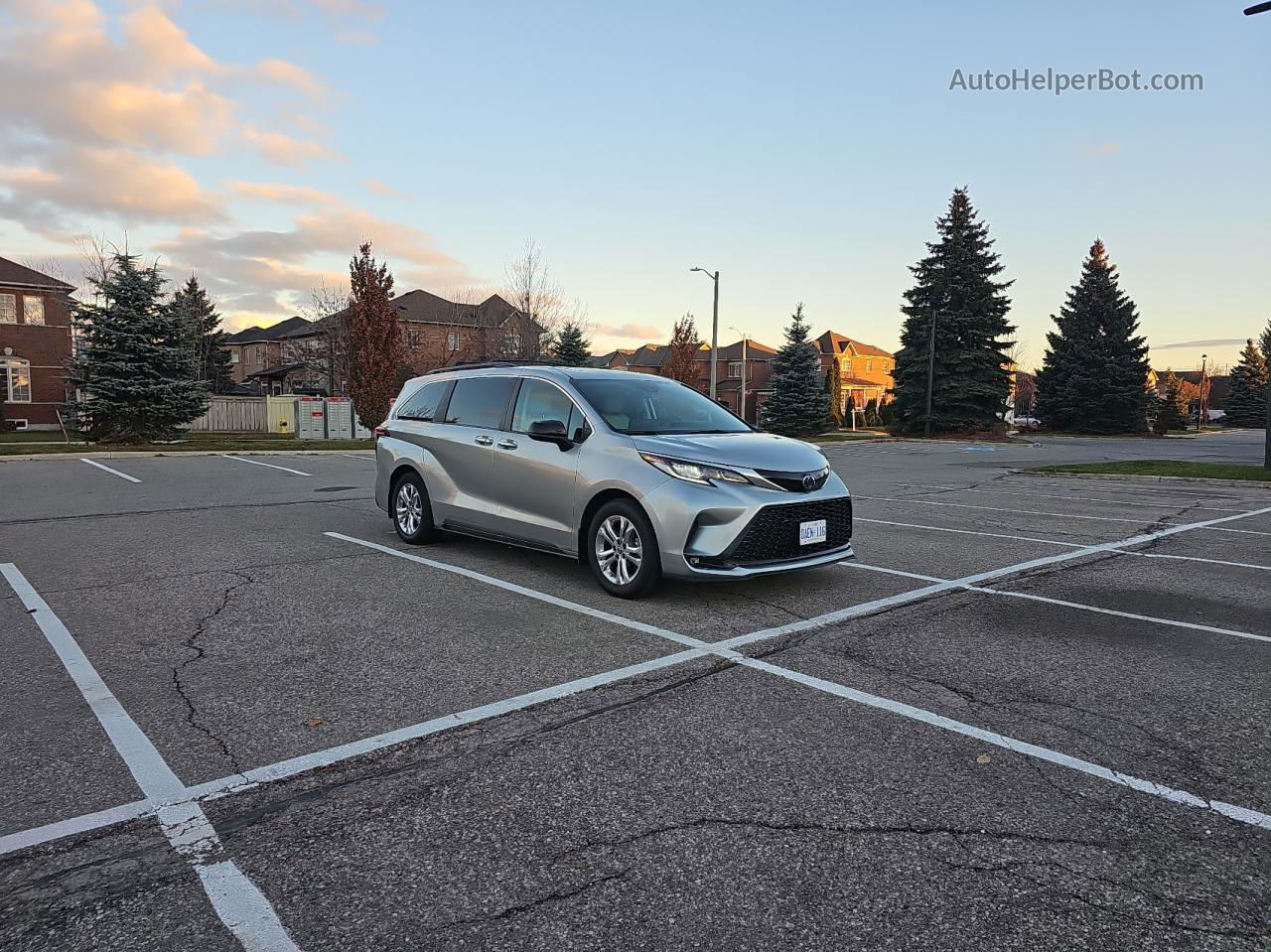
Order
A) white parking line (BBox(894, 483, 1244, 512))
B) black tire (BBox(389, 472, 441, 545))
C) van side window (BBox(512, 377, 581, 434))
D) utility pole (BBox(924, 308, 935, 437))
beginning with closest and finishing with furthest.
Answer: van side window (BBox(512, 377, 581, 434)), black tire (BBox(389, 472, 441, 545)), white parking line (BBox(894, 483, 1244, 512)), utility pole (BBox(924, 308, 935, 437))

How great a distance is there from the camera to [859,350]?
3536 inches

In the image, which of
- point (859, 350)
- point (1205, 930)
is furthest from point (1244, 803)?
point (859, 350)

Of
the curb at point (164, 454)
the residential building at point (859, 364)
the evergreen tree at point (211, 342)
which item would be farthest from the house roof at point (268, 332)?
the curb at point (164, 454)

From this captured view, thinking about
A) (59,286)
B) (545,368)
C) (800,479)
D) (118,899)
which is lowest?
(118,899)

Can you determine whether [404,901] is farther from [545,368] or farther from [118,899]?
[545,368]

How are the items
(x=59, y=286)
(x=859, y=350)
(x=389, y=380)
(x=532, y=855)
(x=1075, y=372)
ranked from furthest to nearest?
1. (x=859, y=350)
2. (x=1075, y=372)
3. (x=59, y=286)
4. (x=389, y=380)
5. (x=532, y=855)

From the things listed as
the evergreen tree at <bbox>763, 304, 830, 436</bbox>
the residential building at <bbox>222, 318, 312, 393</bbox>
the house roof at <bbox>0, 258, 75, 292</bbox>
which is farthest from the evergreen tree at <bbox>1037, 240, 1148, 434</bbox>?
the residential building at <bbox>222, 318, 312, 393</bbox>

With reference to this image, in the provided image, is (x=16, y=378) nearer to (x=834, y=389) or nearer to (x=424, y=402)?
(x=424, y=402)

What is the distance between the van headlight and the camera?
582 centimetres

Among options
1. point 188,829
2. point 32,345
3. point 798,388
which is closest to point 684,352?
point 798,388

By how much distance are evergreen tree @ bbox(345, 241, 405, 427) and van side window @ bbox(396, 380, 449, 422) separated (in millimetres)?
23336

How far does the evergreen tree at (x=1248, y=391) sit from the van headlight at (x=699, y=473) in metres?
85.3

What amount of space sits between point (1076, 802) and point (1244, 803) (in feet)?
2.07

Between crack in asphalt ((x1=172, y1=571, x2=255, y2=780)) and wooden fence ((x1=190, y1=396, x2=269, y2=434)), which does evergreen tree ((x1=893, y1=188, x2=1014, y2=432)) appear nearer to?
wooden fence ((x1=190, y1=396, x2=269, y2=434))
